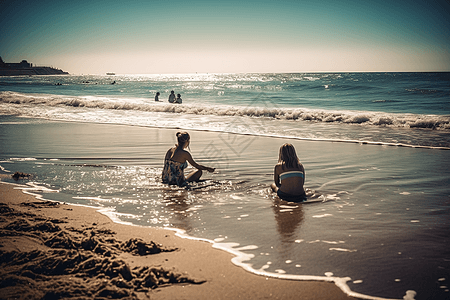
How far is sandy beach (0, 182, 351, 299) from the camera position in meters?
2.97

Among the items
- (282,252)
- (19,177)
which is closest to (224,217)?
(282,252)

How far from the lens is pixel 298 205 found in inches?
225

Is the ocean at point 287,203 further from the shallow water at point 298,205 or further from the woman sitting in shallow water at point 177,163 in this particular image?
the woman sitting in shallow water at point 177,163

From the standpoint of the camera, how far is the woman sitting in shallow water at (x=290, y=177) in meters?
5.91

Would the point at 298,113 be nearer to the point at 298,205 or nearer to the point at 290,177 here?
the point at 290,177

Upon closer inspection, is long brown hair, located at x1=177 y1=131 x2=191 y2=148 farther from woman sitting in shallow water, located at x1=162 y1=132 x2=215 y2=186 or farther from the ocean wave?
the ocean wave

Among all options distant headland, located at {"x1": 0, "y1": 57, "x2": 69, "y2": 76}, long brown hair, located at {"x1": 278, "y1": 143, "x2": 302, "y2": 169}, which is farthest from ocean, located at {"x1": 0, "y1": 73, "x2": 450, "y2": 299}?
distant headland, located at {"x1": 0, "y1": 57, "x2": 69, "y2": 76}

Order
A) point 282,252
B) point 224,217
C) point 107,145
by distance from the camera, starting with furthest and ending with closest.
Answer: point 107,145
point 224,217
point 282,252

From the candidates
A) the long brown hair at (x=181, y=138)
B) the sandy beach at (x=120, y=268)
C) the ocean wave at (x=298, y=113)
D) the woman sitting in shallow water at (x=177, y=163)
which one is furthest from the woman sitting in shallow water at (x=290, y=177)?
the ocean wave at (x=298, y=113)

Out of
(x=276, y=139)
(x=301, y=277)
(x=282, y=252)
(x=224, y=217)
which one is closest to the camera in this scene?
(x=301, y=277)

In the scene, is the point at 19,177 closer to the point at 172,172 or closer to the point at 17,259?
the point at 172,172

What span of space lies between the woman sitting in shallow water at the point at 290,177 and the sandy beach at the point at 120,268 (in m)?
2.33

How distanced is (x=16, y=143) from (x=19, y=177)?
16.1 feet

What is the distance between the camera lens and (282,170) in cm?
600
